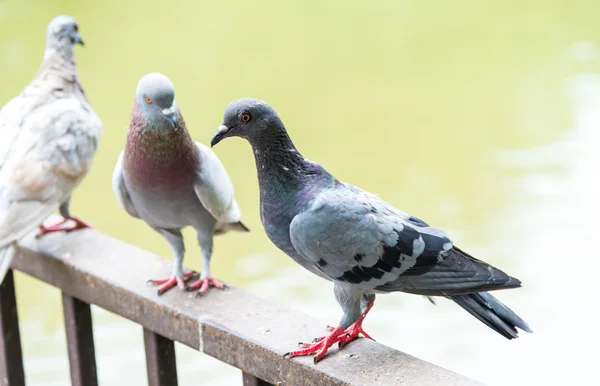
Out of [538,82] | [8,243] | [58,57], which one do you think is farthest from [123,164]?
[538,82]

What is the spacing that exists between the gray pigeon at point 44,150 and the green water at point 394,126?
1.35 metres

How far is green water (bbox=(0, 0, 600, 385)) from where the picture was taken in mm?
4020

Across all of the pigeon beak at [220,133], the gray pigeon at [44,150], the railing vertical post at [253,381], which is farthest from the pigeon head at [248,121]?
the gray pigeon at [44,150]

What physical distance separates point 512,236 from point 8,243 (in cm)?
262

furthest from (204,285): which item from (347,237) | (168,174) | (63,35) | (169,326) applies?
(63,35)

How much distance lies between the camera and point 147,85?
2160 millimetres

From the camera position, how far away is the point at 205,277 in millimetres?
2287

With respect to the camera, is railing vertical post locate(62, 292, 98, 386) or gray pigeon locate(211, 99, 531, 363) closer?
gray pigeon locate(211, 99, 531, 363)

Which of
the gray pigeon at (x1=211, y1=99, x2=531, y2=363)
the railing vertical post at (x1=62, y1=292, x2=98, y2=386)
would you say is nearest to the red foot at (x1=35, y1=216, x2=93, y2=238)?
the railing vertical post at (x1=62, y1=292, x2=98, y2=386)

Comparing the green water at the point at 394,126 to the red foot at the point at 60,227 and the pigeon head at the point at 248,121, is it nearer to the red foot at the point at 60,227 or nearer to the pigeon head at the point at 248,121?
the red foot at the point at 60,227

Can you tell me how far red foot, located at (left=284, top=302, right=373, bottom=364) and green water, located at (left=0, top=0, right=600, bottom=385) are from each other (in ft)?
6.14

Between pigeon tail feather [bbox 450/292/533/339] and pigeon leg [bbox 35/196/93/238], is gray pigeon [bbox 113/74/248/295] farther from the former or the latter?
pigeon tail feather [bbox 450/292/533/339]

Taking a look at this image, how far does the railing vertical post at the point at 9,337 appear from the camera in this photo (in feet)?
8.13

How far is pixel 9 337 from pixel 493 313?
1.30 meters
